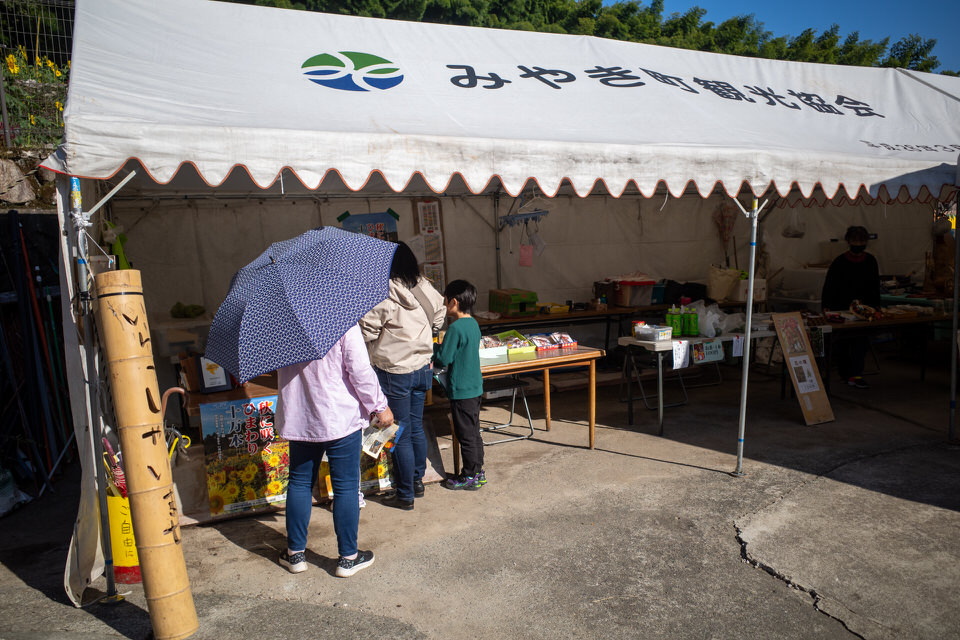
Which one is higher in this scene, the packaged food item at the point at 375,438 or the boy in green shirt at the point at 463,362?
the boy in green shirt at the point at 463,362

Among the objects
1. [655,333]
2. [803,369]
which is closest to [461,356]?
[655,333]

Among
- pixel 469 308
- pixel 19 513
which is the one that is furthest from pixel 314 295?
pixel 19 513

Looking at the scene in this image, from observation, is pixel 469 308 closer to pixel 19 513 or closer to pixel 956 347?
pixel 19 513

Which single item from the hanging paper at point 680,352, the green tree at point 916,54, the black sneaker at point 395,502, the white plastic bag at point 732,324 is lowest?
the black sneaker at point 395,502

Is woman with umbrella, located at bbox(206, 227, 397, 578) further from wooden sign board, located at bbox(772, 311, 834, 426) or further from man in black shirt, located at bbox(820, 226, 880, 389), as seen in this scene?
man in black shirt, located at bbox(820, 226, 880, 389)

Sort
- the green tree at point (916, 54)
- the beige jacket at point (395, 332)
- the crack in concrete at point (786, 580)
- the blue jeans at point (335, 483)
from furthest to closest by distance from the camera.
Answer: the green tree at point (916, 54), the beige jacket at point (395, 332), the blue jeans at point (335, 483), the crack in concrete at point (786, 580)

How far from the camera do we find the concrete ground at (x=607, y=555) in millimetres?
3006

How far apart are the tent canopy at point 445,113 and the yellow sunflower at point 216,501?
2.07 m

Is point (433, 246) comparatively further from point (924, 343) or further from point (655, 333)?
point (924, 343)

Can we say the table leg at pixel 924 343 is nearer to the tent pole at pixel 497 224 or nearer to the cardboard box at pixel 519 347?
the tent pole at pixel 497 224

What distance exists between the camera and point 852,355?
285 inches

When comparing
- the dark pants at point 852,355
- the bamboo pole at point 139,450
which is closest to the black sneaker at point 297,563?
the bamboo pole at point 139,450

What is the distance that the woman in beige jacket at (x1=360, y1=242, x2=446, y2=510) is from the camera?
4.07m

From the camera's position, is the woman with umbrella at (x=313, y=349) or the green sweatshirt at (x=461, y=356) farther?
the green sweatshirt at (x=461, y=356)
